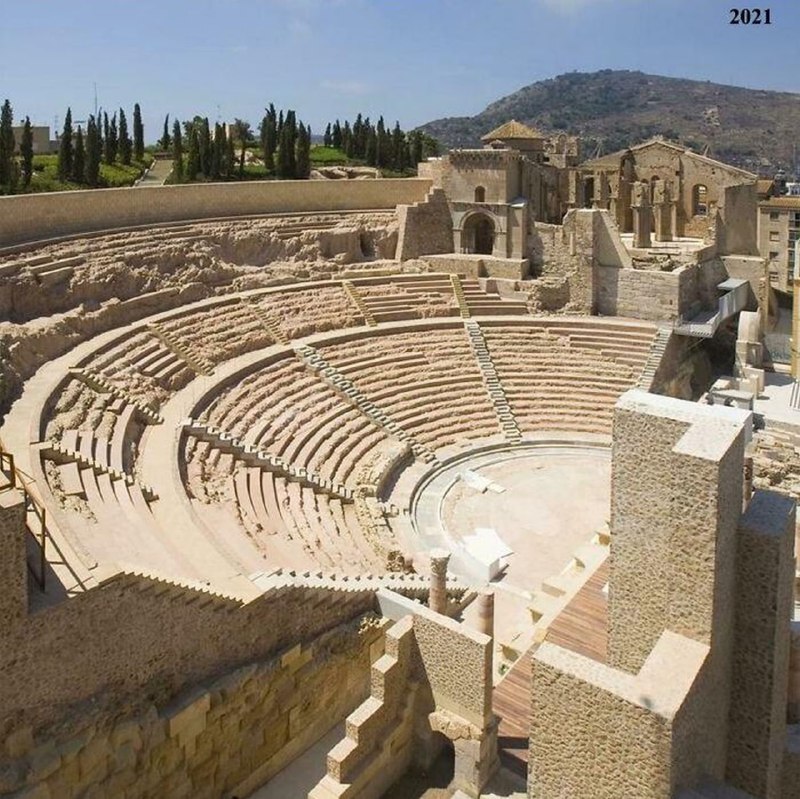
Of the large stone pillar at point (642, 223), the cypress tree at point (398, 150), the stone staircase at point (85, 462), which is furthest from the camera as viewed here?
the cypress tree at point (398, 150)

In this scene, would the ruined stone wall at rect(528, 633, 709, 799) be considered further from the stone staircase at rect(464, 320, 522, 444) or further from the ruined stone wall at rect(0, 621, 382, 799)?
the stone staircase at rect(464, 320, 522, 444)

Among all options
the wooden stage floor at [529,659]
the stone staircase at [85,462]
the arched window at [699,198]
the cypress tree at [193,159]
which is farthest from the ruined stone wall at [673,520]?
the cypress tree at [193,159]

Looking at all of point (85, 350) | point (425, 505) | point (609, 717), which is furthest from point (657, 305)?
point (609, 717)

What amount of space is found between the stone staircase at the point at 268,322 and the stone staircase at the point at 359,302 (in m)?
2.91

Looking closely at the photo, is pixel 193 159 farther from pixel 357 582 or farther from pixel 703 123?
pixel 703 123

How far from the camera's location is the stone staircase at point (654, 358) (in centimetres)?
2205

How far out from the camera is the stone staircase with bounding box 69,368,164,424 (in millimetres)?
16578

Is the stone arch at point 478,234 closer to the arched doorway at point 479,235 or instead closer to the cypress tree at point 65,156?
the arched doorway at point 479,235

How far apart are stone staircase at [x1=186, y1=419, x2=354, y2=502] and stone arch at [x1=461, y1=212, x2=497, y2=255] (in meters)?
14.0

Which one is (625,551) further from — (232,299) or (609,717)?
(232,299)

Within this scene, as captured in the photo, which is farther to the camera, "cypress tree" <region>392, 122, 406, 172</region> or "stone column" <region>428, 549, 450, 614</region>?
"cypress tree" <region>392, 122, 406, 172</region>

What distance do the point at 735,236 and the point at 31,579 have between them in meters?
25.1

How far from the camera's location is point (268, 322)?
74.6ft

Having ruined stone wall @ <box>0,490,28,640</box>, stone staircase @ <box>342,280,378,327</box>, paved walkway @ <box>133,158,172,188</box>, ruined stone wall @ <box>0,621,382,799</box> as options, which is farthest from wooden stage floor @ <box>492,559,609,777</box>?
paved walkway @ <box>133,158,172,188</box>
